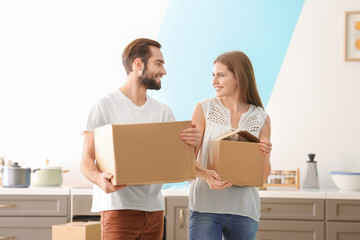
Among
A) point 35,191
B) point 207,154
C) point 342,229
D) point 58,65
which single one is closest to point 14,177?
point 35,191

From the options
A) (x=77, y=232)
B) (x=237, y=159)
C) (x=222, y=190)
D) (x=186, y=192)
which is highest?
(x=237, y=159)

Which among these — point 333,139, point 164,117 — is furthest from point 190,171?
point 333,139

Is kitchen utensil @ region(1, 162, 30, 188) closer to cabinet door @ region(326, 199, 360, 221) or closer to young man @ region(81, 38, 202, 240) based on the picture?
young man @ region(81, 38, 202, 240)

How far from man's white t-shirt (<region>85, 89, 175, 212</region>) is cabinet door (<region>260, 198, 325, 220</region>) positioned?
4.47 feet

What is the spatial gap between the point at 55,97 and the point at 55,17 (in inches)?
24.1

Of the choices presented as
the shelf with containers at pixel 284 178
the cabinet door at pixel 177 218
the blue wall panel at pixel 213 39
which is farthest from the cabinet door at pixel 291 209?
the blue wall panel at pixel 213 39

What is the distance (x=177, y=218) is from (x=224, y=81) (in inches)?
52.8

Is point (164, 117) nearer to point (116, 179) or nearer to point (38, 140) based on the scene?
point (116, 179)

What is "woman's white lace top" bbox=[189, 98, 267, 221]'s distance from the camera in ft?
5.76

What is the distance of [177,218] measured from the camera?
295 cm

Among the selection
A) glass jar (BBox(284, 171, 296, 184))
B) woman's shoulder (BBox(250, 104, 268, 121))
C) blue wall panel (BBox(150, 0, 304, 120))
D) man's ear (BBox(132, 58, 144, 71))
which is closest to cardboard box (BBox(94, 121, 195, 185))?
man's ear (BBox(132, 58, 144, 71))

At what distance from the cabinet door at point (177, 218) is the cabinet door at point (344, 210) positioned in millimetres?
870

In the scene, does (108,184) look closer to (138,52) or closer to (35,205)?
(138,52)

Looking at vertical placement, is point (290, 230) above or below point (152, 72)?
below
